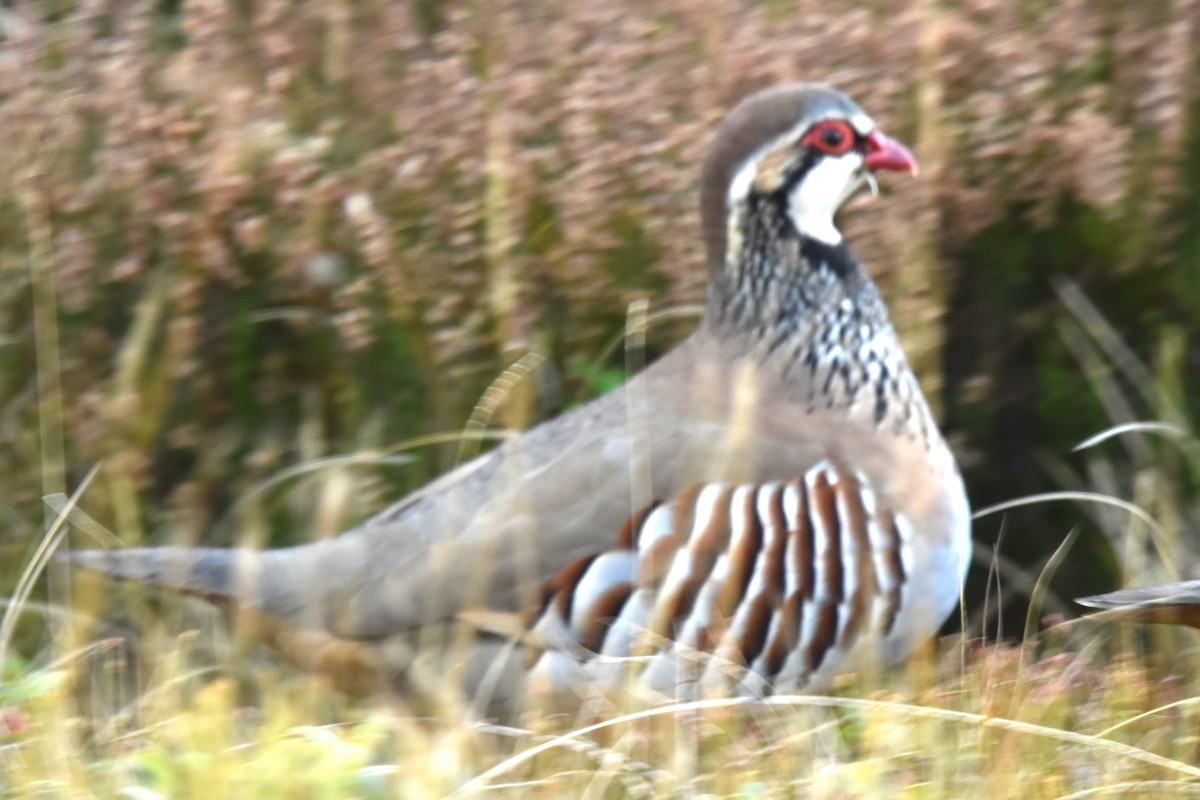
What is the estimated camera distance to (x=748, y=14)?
4.12 meters

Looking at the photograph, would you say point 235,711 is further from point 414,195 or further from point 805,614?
point 414,195

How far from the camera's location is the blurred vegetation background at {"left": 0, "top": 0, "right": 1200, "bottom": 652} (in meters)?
3.92

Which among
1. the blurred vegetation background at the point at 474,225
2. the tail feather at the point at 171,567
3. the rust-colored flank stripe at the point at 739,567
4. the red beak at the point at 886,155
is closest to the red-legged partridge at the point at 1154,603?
the rust-colored flank stripe at the point at 739,567

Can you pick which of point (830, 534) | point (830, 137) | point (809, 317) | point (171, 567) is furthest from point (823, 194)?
point (171, 567)

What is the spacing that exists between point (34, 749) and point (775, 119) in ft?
5.80

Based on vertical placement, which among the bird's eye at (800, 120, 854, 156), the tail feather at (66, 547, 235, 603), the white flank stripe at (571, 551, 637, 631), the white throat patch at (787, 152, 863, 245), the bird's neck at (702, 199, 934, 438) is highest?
the bird's eye at (800, 120, 854, 156)

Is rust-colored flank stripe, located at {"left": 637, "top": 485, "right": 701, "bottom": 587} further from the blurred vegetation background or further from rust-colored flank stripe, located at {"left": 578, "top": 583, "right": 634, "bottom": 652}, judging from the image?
the blurred vegetation background

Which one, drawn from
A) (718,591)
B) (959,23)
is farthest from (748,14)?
(718,591)

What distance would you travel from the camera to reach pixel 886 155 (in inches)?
142

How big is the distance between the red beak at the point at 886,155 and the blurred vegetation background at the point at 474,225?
12cm

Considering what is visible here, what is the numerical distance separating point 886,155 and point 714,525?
0.82 meters

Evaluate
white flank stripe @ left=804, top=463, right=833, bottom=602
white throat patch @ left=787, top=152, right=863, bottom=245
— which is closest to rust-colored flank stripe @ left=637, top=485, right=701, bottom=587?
white flank stripe @ left=804, top=463, right=833, bottom=602

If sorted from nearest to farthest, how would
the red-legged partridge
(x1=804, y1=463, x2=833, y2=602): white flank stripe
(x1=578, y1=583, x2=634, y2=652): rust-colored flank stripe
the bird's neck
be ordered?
the red-legged partridge → (x1=578, y1=583, x2=634, y2=652): rust-colored flank stripe → (x1=804, y1=463, x2=833, y2=602): white flank stripe → the bird's neck

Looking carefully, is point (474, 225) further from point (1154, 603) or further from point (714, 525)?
point (1154, 603)
